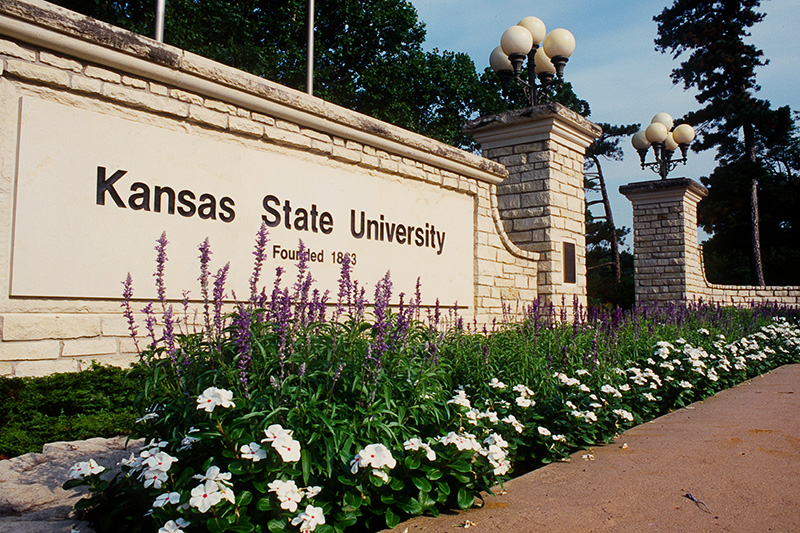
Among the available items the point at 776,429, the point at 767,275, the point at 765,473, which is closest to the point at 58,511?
the point at 765,473

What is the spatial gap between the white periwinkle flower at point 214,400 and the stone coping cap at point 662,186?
14477 millimetres

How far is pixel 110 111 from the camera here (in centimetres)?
480

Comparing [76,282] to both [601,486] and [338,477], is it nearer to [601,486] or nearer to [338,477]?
[338,477]

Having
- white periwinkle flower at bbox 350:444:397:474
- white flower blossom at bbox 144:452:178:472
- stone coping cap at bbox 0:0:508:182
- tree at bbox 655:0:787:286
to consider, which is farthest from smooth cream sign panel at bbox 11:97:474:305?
tree at bbox 655:0:787:286

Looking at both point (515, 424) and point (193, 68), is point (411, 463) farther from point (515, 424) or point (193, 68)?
point (193, 68)

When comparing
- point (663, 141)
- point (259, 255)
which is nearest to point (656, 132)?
point (663, 141)

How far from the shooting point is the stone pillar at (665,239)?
14.7 meters

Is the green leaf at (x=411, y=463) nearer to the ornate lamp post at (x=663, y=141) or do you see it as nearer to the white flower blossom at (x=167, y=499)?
the white flower blossom at (x=167, y=499)

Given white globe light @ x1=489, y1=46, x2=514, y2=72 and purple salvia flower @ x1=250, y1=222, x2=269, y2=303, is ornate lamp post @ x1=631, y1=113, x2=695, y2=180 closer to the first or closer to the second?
white globe light @ x1=489, y1=46, x2=514, y2=72

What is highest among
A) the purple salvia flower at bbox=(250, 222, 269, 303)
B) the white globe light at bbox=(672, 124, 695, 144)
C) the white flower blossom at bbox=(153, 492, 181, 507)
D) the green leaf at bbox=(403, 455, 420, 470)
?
the white globe light at bbox=(672, 124, 695, 144)

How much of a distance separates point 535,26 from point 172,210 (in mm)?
6699

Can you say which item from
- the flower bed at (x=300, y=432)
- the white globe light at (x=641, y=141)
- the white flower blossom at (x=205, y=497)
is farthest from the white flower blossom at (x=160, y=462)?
the white globe light at (x=641, y=141)

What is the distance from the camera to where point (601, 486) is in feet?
10.6

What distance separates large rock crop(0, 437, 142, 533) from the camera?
2648 millimetres
